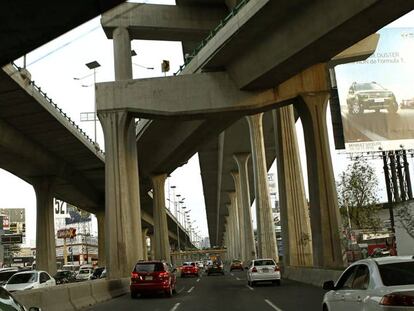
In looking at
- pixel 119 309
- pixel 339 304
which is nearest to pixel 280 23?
pixel 119 309

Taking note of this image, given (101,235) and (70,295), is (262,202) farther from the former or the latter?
(70,295)

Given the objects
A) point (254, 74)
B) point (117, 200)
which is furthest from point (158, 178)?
point (254, 74)

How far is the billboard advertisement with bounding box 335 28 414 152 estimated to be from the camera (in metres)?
49.6

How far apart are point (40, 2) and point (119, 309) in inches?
456

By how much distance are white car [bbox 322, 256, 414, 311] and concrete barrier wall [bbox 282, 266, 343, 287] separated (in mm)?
13362

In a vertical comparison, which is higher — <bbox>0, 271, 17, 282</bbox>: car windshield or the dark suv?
the dark suv

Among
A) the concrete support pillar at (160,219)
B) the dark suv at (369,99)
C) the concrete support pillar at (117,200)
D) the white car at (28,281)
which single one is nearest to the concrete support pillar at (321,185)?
the concrete support pillar at (117,200)

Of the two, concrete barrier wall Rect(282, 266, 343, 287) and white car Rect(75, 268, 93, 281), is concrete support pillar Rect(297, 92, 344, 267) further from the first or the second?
white car Rect(75, 268, 93, 281)

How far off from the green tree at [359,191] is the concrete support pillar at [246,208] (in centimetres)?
1583

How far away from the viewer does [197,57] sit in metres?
34.2

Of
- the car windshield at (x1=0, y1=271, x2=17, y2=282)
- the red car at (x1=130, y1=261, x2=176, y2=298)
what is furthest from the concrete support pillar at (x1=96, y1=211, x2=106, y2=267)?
the red car at (x1=130, y1=261, x2=176, y2=298)

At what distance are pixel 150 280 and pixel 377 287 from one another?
1859cm

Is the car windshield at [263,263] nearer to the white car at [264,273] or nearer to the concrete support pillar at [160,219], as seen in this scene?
the white car at [264,273]

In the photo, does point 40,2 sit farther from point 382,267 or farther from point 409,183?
point 409,183
